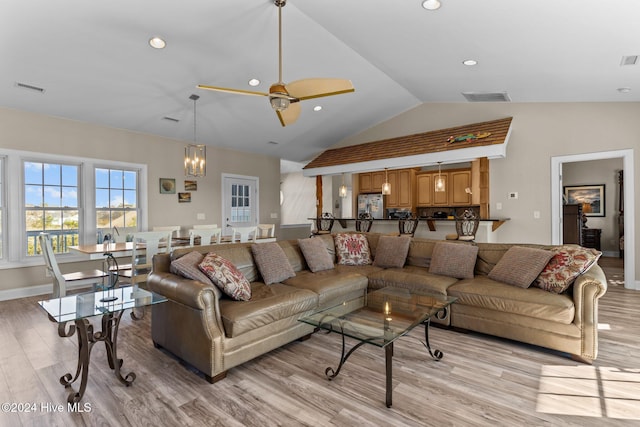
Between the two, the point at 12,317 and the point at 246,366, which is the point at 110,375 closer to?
the point at 246,366

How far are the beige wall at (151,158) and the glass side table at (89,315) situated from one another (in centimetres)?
353

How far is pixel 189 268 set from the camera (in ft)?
8.79

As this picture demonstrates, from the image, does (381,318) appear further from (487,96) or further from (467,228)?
(487,96)

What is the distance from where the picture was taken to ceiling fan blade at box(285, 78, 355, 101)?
2.91 metres

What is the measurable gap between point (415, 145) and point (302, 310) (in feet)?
15.7

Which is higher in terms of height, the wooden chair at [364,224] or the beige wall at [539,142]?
the beige wall at [539,142]

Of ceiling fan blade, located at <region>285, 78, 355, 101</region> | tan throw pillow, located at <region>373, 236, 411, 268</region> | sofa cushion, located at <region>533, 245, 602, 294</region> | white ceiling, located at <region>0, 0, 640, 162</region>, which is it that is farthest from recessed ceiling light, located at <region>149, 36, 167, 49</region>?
sofa cushion, located at <region>533, 245, 602, 294</region>

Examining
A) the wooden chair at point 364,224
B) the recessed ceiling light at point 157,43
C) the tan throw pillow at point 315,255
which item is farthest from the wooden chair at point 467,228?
the recessed ceiling light at point 157,43

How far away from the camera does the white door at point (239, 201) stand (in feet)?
23.7

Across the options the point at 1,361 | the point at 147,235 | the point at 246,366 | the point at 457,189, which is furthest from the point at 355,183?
the point at 1,361

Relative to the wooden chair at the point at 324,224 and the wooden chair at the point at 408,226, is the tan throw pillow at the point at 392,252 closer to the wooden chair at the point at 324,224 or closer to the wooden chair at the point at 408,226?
the wooden chair at the point at 408,226

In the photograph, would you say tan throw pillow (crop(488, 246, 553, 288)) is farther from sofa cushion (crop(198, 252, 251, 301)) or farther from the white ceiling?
sofa cushion (crop(198, 252, 251, 301))

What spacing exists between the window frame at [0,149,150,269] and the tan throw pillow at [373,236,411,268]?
15.1 feet

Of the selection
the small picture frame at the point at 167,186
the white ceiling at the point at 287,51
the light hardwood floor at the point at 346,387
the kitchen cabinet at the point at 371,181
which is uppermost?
the white ceiling at the point at 287,51
